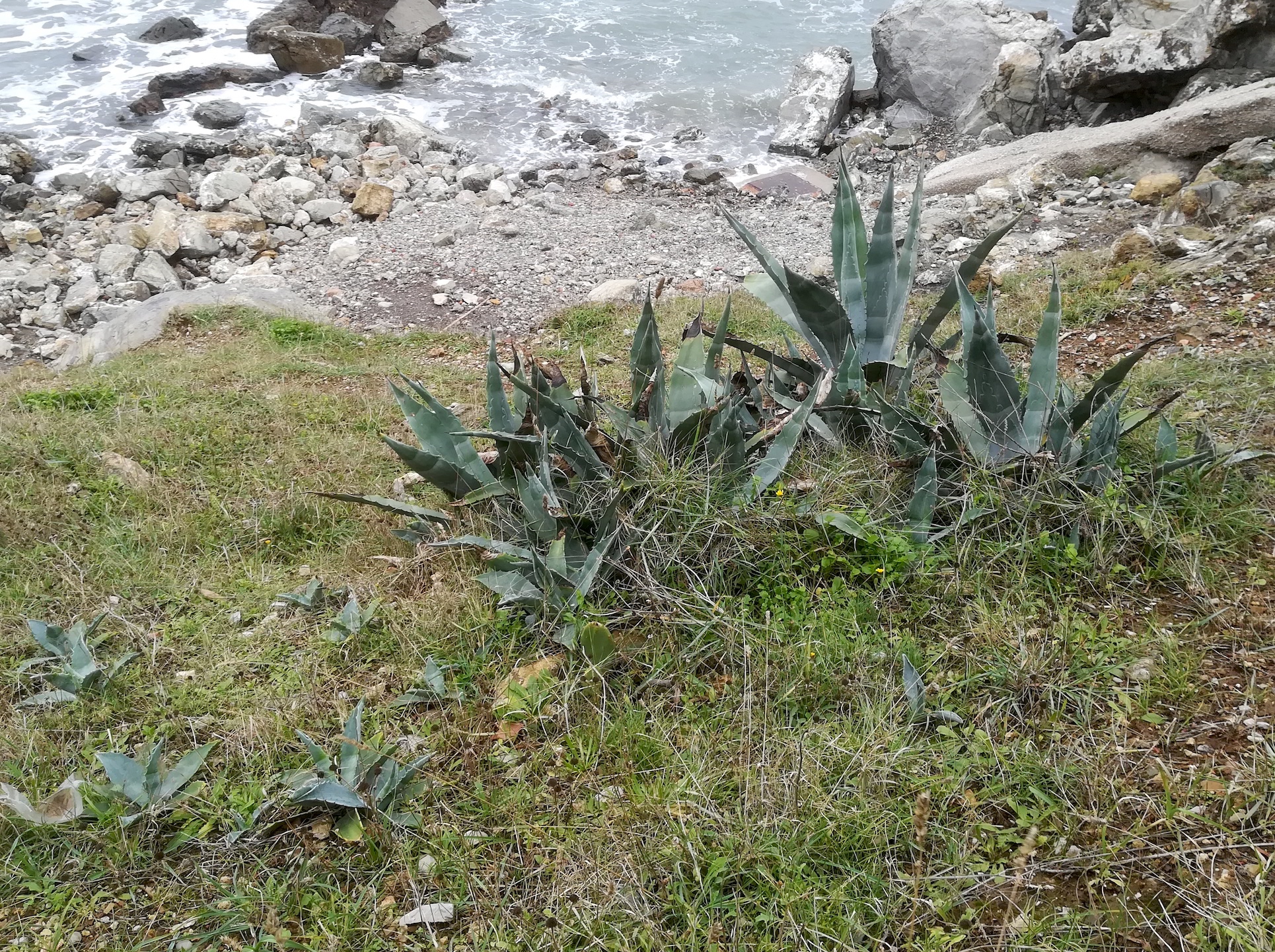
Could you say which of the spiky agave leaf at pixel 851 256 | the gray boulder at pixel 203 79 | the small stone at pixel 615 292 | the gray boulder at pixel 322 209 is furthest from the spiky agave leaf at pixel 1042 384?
the gray boulder at pixel 203 79

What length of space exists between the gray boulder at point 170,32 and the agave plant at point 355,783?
70.7ft

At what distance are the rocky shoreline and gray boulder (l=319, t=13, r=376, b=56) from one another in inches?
168

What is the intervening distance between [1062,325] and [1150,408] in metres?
2.26

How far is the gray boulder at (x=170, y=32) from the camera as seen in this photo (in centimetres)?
1875

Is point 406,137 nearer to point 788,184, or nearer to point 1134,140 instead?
point 788,184

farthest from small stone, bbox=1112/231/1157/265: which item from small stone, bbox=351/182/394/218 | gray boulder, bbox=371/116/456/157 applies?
gray boulder, bbox=371/116/456/157

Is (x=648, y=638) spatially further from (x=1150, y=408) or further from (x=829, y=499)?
(x=1150, y=408)

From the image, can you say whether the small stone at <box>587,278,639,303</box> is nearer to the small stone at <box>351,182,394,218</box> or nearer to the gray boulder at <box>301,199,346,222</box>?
the small stone at <box>351,182,394,218</box>

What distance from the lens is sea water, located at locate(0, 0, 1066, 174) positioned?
50.7 ft

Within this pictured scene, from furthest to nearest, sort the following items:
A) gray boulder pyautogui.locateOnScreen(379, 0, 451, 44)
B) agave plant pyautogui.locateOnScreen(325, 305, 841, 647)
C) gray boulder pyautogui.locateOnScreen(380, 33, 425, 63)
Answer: gray boulder pyautogui.locateOnScreen(379, 0, 451, 44) < gray boulder pyautogui.locateOnScreen(380, 33, 425, 63) < agave plant pyautogui.locateOnScreen(325, 305, 841, 647)

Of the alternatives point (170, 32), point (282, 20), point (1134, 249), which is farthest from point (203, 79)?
point (1134, 249)

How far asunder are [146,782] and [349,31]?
67.8 feet

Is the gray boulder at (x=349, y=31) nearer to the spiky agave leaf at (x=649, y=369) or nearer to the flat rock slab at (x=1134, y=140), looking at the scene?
the flat rock slab at (x=1134, y=140)

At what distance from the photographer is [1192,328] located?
4.54m
